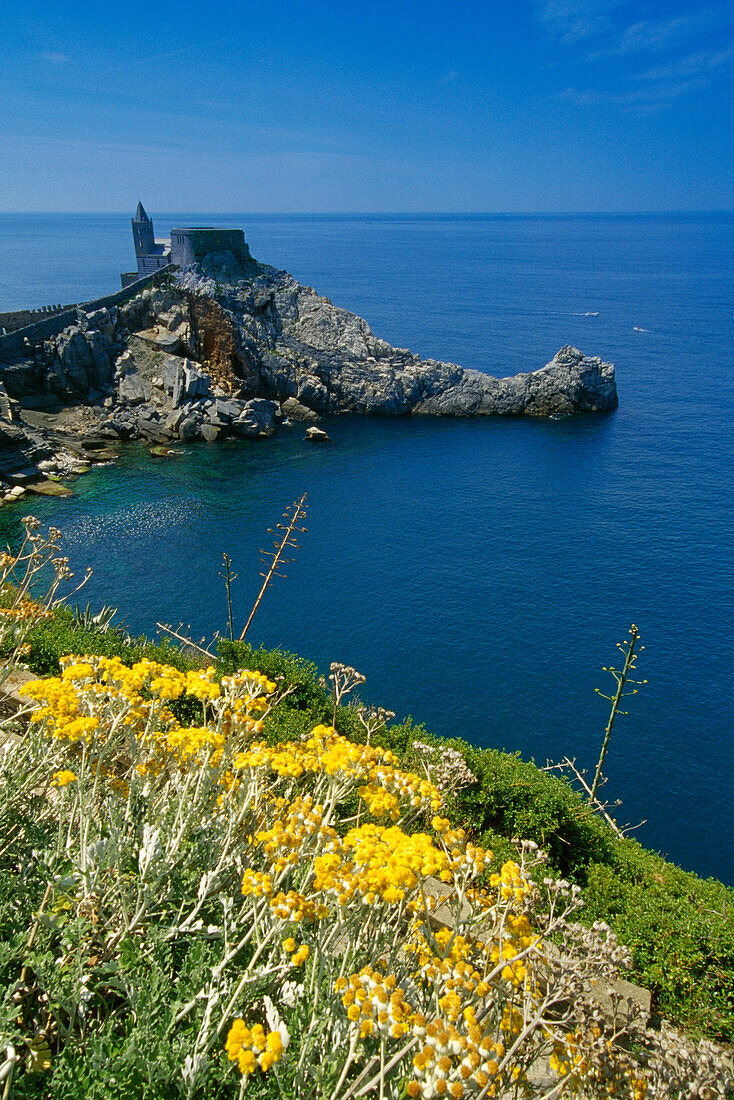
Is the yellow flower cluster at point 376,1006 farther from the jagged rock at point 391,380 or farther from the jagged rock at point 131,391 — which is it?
the jagged rock at point 391,380

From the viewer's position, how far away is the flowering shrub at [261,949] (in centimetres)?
400

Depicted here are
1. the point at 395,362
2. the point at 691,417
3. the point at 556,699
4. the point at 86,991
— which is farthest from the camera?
the point at 395,362

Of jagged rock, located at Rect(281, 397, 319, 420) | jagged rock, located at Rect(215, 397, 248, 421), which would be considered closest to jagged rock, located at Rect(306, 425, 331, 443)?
jagged rock, located at Rect(281, 397, 319, 420)

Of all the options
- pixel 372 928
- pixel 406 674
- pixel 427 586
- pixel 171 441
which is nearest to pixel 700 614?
pixel 427 586

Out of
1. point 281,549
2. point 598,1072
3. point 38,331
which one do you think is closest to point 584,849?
point 598,1072

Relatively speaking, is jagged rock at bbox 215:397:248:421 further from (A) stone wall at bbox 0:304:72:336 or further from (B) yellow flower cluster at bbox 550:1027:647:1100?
(B) yellow flower cluster at bbox 550:1027:647:1100

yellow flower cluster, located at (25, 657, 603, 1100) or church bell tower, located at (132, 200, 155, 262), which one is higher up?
church bell tower, located at (132, 200, 155, 262)

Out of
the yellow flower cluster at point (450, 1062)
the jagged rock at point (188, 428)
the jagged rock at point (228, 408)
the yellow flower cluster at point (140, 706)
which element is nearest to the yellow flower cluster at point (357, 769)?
the yellow flower cluster at point (140, 706)

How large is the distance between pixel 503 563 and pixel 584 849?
88.7 ft

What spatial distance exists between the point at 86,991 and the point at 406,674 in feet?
79.2

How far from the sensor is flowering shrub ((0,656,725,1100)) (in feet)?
13.1

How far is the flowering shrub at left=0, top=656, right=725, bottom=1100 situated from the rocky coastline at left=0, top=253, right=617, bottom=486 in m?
46.4

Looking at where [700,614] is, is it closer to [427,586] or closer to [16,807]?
[427,586]

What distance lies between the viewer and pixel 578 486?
49.3m
